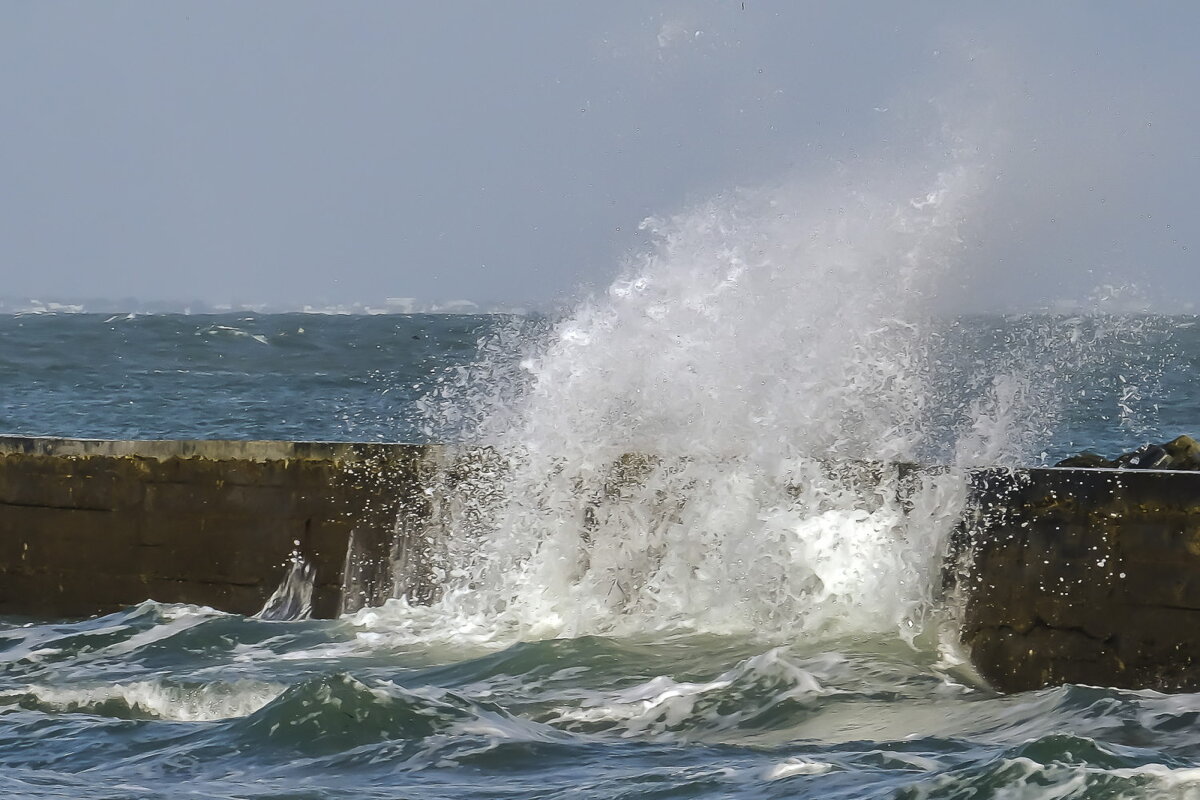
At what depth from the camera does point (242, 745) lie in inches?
202

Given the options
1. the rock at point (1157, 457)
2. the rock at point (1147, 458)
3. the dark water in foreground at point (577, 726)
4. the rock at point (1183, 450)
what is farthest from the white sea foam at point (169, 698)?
the rock at point (1183, 450)

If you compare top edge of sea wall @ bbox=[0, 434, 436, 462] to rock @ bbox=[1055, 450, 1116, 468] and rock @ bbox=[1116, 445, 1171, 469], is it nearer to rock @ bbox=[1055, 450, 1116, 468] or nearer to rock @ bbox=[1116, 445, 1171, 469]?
rock @ bbox=[1055, 450, 1116, 468]

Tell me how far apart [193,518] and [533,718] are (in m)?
3.02

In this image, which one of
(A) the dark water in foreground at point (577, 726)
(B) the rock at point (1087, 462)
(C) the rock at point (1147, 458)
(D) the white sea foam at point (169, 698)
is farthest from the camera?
(C) the rock at point (1147, 458)

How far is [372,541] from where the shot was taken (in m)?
7.56

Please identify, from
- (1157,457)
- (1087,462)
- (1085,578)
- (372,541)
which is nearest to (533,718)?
(1085,578)

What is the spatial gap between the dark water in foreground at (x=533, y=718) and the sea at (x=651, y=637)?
15 millimetres

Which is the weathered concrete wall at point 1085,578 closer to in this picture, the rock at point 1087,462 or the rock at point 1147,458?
the rock at point 1087,462

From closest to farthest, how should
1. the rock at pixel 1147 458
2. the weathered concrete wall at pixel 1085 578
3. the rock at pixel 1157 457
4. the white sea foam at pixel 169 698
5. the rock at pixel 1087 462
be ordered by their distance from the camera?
the weathered concrete wall at pixel 1085 578
the white sea foam at pixel 169 698
the rock at pixel 1087 462
the rock at pixel 1157 457
the rock at pixel 1147 458

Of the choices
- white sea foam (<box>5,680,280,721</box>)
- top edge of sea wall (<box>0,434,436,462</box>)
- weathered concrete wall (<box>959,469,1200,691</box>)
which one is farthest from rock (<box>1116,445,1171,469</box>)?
white sea foam (<box>5,680,280,721</box>)

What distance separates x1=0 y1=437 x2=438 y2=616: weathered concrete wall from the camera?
7578 millimetres

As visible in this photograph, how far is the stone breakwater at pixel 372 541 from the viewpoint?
558 centimetres

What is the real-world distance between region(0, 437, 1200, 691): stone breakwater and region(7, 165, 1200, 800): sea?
0.49 ft

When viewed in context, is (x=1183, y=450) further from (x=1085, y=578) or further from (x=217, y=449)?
(x=217, y=449)
